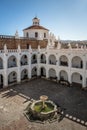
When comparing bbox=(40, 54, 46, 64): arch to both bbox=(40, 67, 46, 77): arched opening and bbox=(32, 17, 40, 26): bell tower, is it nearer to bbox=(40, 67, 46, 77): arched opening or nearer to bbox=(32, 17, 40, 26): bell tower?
bbox=(40, 67, 46, 77): arched opening

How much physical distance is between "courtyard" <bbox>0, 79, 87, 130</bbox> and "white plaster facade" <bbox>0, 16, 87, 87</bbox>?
9.70ft

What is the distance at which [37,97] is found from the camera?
24.2 m

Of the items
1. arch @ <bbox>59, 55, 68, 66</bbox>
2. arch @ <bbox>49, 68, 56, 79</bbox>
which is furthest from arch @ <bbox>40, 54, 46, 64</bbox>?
arch @ <bbox>59, 55, 68, 66</bbox>

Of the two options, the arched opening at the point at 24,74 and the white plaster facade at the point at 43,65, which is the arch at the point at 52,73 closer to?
the white plaster facade at the point at 43,65

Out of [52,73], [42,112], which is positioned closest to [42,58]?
[52,73]

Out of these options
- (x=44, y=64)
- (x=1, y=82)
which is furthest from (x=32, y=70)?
(x=1, y=82)

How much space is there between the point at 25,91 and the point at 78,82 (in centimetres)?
1342

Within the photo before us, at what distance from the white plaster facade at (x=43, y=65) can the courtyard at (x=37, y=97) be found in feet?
9.70

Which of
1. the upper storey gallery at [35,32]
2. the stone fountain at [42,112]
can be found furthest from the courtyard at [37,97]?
the upper storey gallery at [35,32]

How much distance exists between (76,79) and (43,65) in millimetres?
9632

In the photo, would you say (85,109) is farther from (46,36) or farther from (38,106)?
(46,36)

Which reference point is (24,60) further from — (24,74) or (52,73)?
(52,73)

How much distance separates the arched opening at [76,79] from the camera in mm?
31720

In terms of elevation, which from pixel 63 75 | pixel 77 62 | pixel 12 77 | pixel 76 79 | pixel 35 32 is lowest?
pixel 76 79
